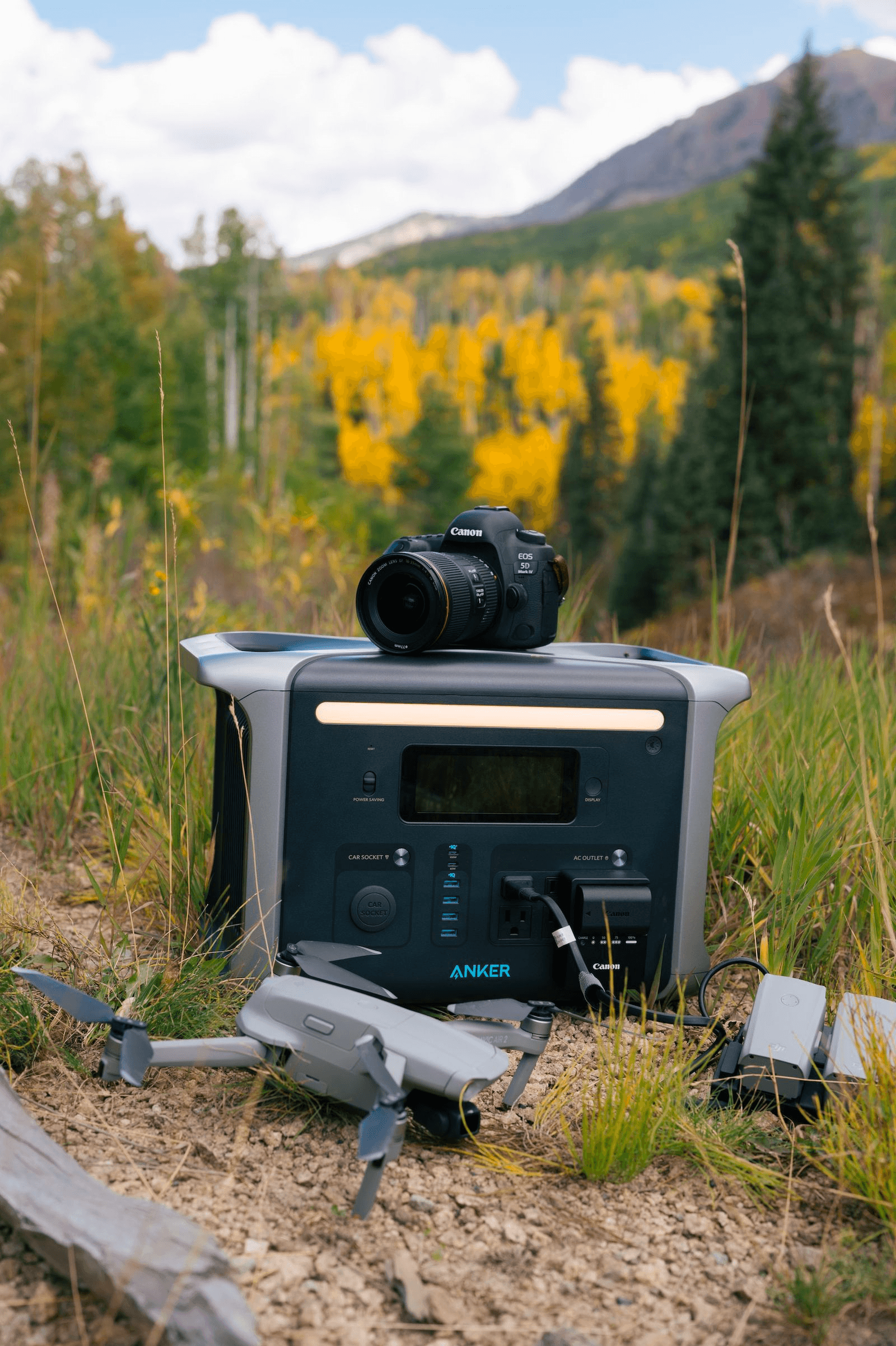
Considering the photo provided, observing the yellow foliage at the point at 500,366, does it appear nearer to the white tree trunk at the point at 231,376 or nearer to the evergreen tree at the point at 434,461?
the evergreen tree at the point at 434,461

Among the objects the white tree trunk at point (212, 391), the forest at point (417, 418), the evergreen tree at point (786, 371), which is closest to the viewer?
the forest at point (417, 418)

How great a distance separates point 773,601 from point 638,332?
237 ft

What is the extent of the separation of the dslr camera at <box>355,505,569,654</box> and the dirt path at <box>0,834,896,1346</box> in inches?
35.8

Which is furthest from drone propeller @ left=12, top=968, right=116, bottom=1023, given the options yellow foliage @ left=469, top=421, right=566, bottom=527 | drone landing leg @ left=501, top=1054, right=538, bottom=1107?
yellow foliage @ left=469, top=421, right=566, bottom=527

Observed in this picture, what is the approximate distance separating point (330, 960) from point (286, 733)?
45 centimetres

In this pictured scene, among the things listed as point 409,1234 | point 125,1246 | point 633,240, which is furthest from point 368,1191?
point 633,240

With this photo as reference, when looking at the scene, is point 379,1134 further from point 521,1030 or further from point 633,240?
point 633,240

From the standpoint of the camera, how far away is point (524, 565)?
7.79ft

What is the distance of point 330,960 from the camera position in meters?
2.08

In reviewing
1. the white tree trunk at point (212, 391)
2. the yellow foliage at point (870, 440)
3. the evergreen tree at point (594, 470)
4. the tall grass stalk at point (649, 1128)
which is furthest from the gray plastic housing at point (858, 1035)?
the evergreen tree at point (594, 470)

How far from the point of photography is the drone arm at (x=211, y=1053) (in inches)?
67.2

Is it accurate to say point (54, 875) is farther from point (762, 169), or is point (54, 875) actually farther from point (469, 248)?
point (469, 248)

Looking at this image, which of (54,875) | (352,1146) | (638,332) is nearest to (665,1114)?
(352,1146)

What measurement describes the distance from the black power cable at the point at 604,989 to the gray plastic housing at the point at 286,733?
0.42 feet
